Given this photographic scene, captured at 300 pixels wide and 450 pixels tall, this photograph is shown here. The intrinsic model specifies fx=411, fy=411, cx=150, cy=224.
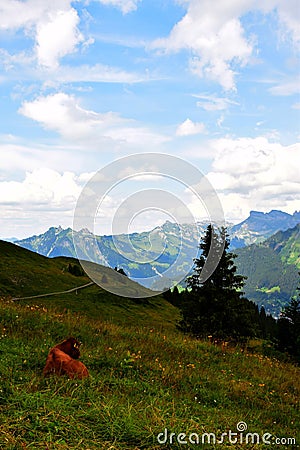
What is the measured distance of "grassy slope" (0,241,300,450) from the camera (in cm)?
561

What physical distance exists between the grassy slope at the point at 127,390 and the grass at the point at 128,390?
0.8 inches

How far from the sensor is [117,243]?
47.2 ft

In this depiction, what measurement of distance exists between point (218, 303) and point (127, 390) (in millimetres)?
22743

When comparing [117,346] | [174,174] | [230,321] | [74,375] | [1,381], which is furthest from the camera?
[230,321]

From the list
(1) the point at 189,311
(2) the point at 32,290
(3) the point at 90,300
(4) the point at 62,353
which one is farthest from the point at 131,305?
(4) the point at 62,353

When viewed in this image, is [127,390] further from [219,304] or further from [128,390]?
[219,304]

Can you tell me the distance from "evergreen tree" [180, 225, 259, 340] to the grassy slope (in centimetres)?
1419

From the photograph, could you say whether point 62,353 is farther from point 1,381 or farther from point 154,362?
point 154,362

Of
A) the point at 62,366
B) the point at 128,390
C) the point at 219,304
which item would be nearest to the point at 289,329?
the point at 219,304

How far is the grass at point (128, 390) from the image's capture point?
5609mm

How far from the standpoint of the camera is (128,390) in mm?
8211

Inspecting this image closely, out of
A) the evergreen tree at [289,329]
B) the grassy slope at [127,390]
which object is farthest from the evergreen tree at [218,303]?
the grassy slope at [127,390]

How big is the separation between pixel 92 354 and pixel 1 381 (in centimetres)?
374

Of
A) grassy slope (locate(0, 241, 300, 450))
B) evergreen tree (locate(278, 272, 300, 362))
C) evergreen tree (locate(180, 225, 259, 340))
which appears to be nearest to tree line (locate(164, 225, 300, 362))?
evergreen tree (locate(180, 225, 259, 340))
